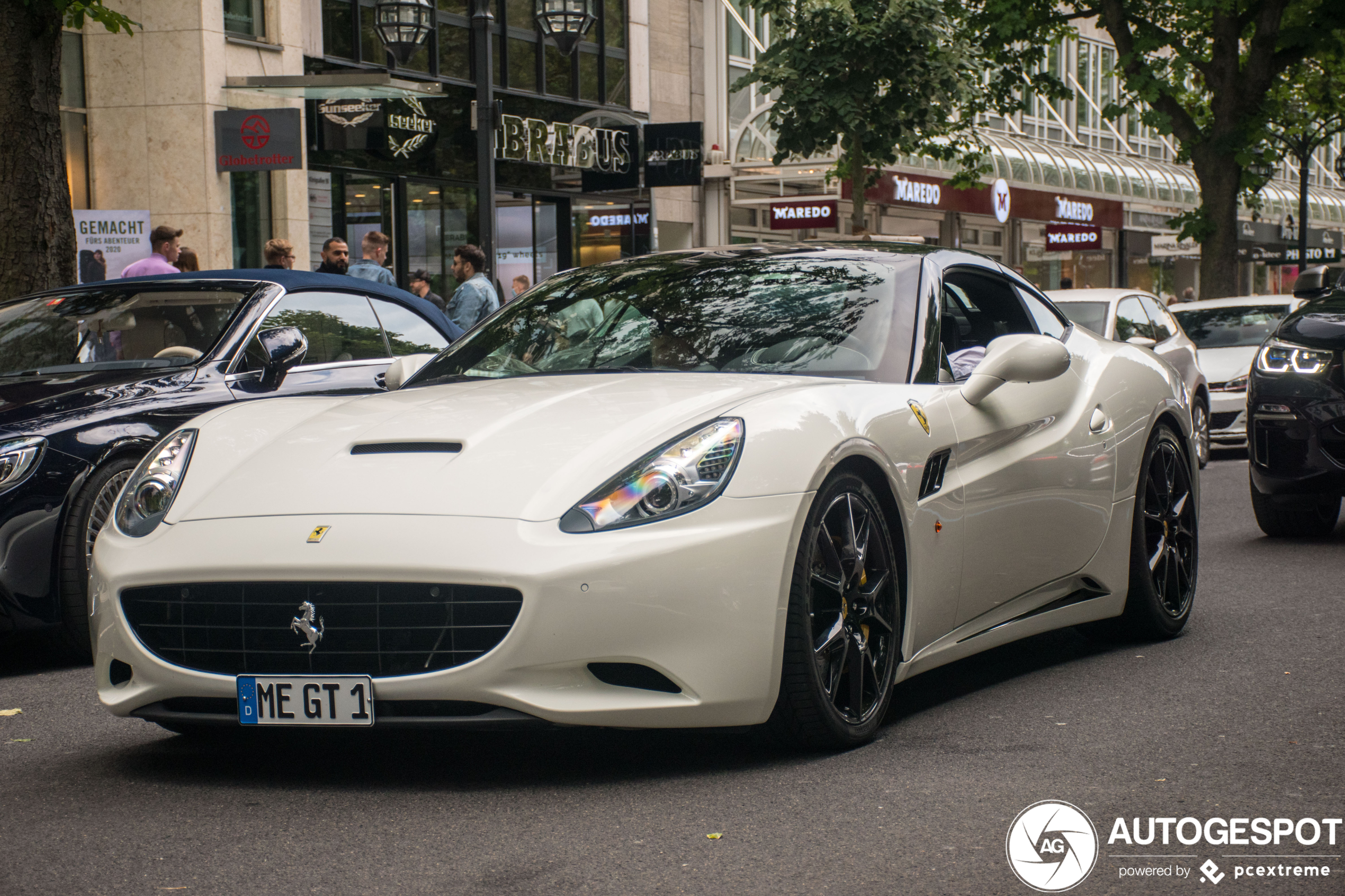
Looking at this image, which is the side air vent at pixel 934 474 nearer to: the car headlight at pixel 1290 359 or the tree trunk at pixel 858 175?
the car headlight at pixel 1290 359

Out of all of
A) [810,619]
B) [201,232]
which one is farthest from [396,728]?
[201,232]

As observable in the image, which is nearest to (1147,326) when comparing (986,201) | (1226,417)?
(1226,417)

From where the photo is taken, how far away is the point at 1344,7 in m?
25.3

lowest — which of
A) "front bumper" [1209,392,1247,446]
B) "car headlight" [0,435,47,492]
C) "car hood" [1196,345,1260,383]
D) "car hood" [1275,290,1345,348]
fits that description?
"front bumper" [1209,392,1247,446]

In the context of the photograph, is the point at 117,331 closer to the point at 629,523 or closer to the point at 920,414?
the point at 920,414

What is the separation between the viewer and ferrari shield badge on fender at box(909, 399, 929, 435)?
492 centimetres

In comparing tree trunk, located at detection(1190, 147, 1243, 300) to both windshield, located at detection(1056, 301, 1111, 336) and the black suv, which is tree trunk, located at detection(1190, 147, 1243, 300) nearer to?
windshield, located at detection(1056, 301, 1111, 336)

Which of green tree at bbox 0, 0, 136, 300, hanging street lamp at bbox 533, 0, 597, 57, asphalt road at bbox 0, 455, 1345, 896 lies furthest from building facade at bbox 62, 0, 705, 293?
asphalt road at bbox 0, 455, 1345, 896

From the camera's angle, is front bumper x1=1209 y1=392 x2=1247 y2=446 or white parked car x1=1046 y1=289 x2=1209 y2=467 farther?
front bumper x1=1209 y1=392 x2=1247 y2=446

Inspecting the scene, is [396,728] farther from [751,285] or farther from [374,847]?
[751,285]

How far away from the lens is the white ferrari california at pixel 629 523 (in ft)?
13.1

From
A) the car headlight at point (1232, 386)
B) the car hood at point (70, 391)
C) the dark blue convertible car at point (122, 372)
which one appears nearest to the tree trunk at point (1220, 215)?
the car headlight at point (1232, 386)

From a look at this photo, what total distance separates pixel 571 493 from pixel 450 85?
71.3 feet

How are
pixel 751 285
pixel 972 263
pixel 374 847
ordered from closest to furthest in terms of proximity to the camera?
1. pixel 374 847
2. pixel 751 285
3. pixel 972 263
